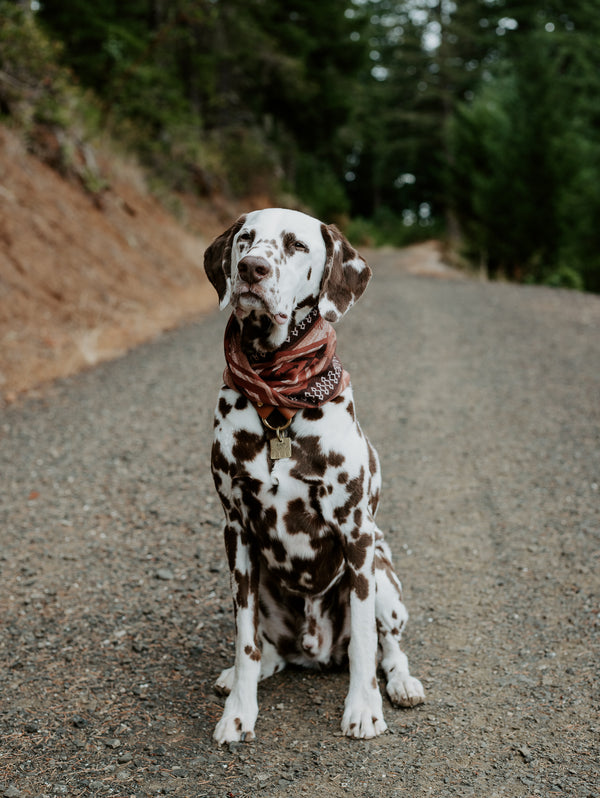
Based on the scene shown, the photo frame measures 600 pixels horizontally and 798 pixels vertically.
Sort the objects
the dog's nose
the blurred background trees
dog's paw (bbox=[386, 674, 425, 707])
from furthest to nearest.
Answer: the blurred background trees
dog's paw (bbox=[386, 674, 425, 707])
the dog's nose

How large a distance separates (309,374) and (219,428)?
1.34 ft

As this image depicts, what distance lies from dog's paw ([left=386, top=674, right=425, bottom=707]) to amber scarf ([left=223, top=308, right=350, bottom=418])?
1258mm

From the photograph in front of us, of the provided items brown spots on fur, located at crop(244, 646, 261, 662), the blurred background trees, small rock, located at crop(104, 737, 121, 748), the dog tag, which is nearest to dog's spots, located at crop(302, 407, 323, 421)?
the dog tag

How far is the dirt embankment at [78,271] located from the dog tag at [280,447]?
4989 millimetres

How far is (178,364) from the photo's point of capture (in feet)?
28.0

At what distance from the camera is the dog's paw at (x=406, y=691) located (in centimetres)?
309

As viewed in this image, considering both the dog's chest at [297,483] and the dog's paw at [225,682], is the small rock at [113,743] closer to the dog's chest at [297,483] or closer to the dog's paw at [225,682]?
the dog's paw at [225,682]

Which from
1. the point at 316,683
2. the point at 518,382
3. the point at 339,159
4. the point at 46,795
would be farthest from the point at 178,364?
the point at 339,159

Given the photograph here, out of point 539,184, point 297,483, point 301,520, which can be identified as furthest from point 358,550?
point 539,184

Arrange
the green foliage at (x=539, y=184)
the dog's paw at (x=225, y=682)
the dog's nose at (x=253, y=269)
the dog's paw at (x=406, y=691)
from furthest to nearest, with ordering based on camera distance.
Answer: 1. the green foliage at (x=539, y=184)
2. the dog's paw at (x=225, y=682)
3. the dog's paw at (x=406, y=691)
4. the dog's nose at (x=253, y=269)

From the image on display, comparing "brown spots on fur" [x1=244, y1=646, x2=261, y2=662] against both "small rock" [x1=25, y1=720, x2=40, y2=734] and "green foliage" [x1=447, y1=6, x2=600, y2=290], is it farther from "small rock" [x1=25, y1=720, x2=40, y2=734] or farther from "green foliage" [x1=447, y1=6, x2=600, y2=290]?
"green foliage" [x1=447, y1=6, x2=600, y2=290]

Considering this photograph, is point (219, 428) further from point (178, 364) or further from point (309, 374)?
point (178, 364)

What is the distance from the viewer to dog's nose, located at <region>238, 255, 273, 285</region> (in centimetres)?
262

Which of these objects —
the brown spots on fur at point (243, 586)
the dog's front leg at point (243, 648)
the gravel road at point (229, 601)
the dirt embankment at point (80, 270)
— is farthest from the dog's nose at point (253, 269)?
the dirt embankment at point (80, 270)
